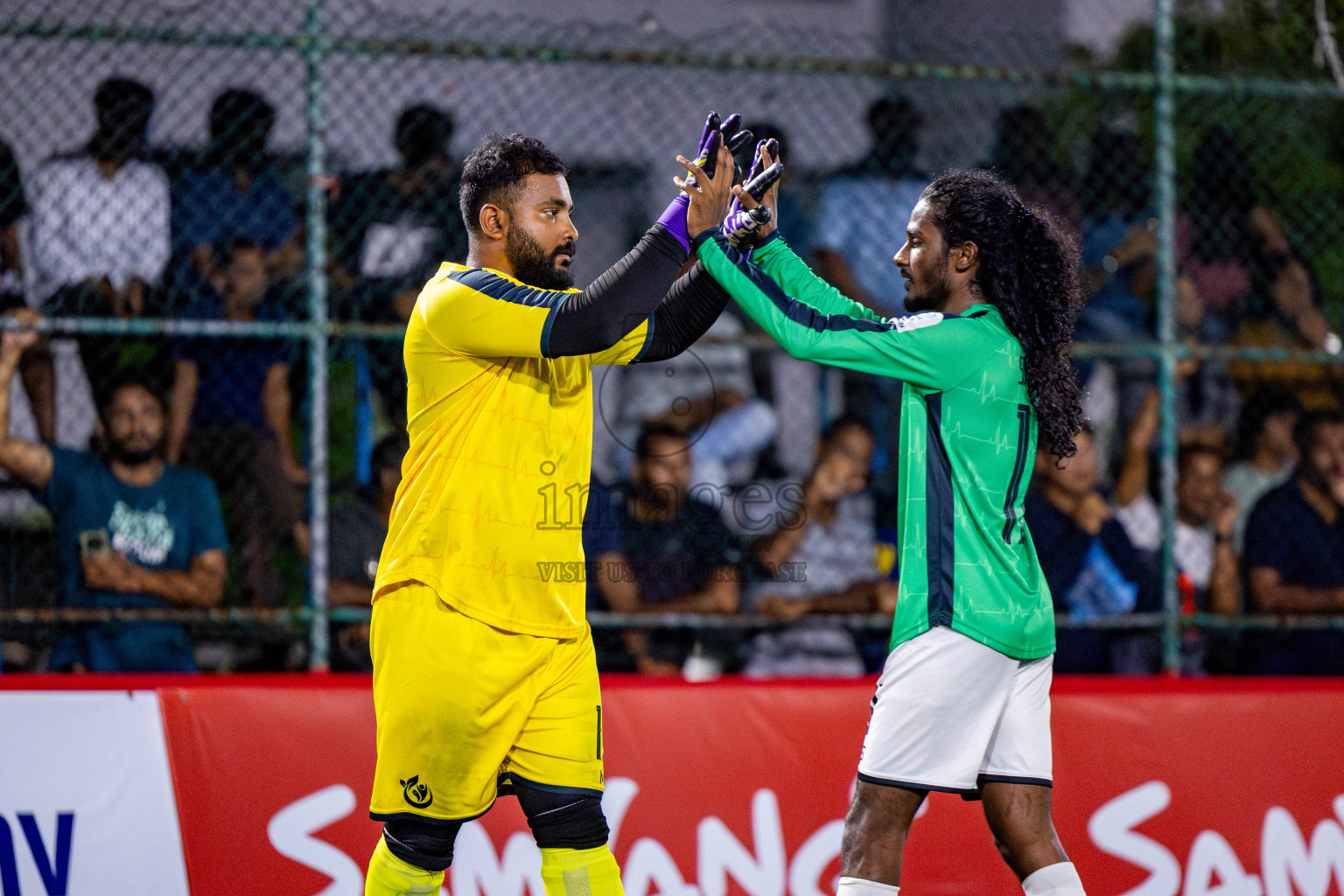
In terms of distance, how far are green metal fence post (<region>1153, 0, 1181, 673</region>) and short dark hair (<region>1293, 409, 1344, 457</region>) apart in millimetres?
1050

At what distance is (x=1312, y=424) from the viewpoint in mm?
5984

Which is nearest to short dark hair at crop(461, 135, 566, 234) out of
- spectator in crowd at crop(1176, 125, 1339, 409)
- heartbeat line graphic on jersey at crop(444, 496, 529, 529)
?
heartbeat line graphic on jersey at crop(444, 496, 529, 529)

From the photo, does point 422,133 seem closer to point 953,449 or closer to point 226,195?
point 226,195

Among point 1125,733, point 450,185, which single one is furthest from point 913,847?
point 450,185

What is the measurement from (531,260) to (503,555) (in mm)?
740

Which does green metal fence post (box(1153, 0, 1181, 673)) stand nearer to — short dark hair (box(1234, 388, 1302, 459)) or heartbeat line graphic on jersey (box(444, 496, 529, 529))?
short dark hair (box(1234, 388, 1302, 459))

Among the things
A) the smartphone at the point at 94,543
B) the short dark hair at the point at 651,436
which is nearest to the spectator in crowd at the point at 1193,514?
the short dark hair at the point at 651,436

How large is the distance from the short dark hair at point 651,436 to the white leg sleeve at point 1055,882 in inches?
109

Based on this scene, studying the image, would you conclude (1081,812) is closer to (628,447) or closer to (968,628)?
(968,628)

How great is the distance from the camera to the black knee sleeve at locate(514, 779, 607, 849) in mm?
3193

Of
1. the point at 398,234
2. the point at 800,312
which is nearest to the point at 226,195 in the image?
the point at 398,234

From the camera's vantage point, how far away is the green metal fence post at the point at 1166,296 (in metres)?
5.27

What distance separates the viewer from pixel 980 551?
3.33m

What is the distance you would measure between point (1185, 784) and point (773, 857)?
1.43m
